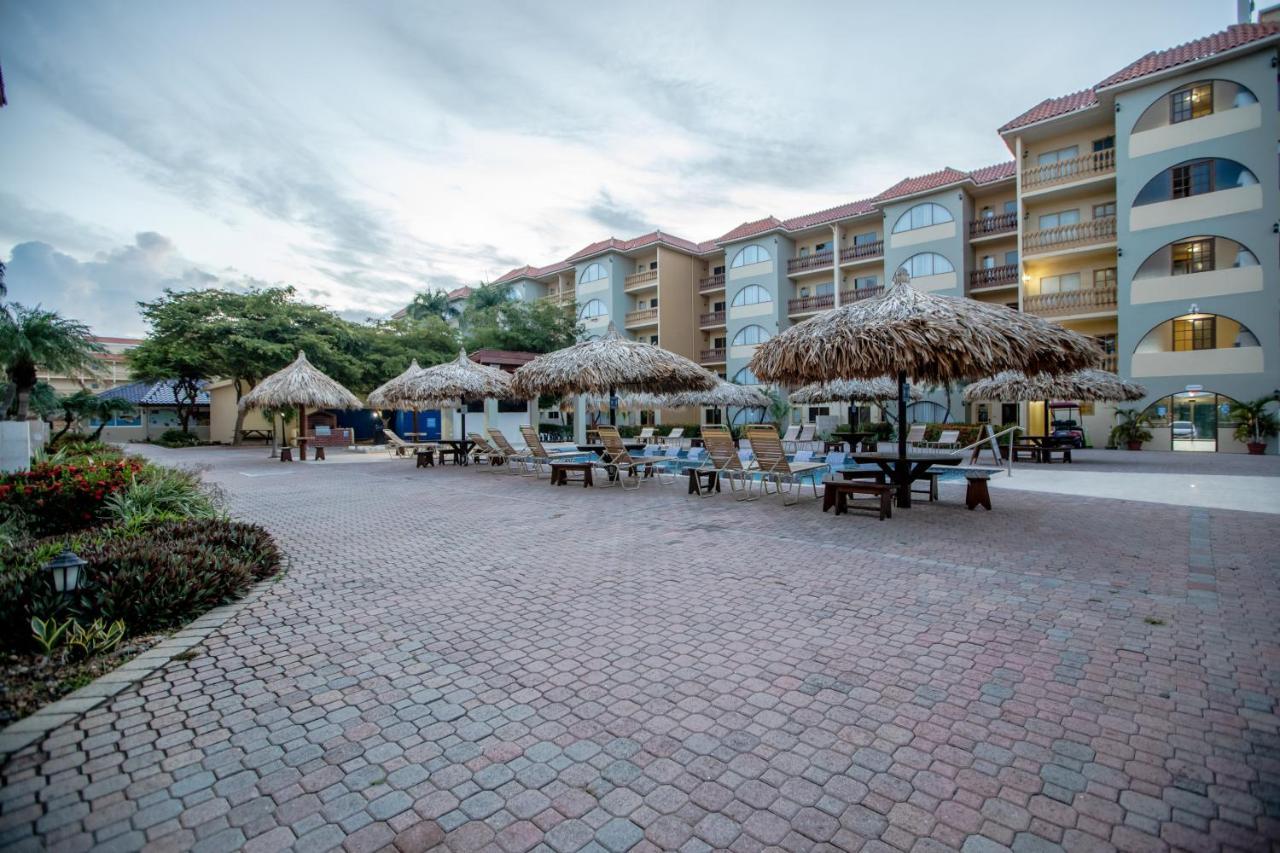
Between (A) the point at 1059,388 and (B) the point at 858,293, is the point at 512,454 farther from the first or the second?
(B) the point at 858,293

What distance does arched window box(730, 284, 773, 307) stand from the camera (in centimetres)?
3203

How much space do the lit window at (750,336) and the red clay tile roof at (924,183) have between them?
28.4 feet

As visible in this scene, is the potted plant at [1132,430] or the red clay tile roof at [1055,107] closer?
the potted plant at [1132,430]

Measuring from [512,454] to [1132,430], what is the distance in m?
21.1

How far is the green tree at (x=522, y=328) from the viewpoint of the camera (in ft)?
106

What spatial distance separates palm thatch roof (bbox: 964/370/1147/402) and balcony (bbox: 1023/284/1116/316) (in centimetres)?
696

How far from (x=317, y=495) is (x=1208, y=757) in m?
11.7

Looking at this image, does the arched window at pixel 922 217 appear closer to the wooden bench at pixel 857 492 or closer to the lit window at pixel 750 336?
the lit window at pixel 750 336

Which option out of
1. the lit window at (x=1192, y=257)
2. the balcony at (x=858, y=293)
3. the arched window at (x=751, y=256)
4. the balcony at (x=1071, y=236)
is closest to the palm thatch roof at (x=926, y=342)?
the lit window at (x=1192, y=257)

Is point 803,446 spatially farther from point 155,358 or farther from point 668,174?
point 155,358

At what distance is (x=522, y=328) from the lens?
32656 millimetres

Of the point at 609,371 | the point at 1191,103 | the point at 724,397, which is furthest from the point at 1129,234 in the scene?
the point at 609,371

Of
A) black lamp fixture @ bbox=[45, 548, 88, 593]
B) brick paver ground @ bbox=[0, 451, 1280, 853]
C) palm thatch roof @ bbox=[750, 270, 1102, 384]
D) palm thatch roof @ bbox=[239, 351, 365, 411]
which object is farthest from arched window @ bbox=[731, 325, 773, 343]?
black lamp fixture @ bbox=[45, 548, 88, 593]

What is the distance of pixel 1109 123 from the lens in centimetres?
2188
